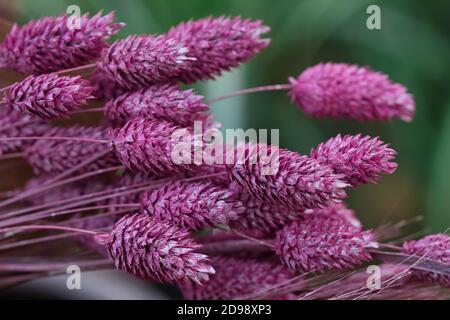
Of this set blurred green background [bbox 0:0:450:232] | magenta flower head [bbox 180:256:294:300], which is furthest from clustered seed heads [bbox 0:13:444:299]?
blurred green background [bbox 0:0:450:232]

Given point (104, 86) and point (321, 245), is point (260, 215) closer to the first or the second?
point (321, 245)

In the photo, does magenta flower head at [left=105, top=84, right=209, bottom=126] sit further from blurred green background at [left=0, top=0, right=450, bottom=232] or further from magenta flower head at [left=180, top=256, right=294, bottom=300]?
blurred green background at [left=0, top=0, right=450, bottom=232]

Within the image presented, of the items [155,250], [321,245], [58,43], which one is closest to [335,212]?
[321,245]

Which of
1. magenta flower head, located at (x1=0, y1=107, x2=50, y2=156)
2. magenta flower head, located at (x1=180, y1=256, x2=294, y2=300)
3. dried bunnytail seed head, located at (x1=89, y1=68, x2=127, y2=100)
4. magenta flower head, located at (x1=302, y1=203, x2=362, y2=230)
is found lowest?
magenta flower head, located at (x1=180, y1=256, x2=294, y2=300)

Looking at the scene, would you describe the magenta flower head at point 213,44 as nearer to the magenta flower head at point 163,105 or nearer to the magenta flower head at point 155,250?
the magenta flower head at point 163,105

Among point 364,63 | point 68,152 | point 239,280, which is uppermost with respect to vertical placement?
point 364,63

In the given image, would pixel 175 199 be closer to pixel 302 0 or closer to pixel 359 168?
pixel 359 168

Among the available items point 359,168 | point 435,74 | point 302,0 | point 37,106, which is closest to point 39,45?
point 37,106
